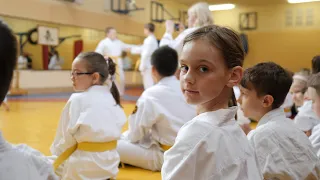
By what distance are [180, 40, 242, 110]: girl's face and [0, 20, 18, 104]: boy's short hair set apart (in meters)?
0.62

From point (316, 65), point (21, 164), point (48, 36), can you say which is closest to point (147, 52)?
point (48, 36)

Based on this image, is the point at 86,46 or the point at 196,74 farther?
the point at 86,46

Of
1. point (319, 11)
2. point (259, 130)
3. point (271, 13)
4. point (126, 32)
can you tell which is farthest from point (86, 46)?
point (259, 130)

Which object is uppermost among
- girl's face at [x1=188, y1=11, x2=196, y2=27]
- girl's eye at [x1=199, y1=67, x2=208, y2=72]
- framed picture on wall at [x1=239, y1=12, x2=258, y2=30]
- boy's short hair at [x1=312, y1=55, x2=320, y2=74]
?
framed picture on wall at [x1=239, y1=12, x2=258, y2=30]

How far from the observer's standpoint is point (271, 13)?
1911cm

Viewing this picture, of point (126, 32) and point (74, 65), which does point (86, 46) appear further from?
point (74, 65)

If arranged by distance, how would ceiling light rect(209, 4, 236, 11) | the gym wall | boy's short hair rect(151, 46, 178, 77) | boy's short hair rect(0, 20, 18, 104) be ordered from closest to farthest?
boy's short hair rect(0, 20, 18, 104) < boy's short hair rect(151, 46, 178, 77) < the gym wall < ceiling light rect(209, 4, 236, 11)

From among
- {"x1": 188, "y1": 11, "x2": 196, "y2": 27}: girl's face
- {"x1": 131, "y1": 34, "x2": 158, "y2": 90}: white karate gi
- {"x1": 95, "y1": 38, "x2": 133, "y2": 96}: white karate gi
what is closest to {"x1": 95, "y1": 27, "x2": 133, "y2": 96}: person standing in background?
{"x1": 95, "y1": 38, "x2": 133, "y2": 96}: white karate gi

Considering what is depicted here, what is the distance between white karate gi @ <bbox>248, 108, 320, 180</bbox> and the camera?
5.69ft

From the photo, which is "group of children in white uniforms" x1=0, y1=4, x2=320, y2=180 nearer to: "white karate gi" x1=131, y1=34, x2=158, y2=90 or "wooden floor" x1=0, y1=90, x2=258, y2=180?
"wooden floor" x1=0, y1=90, x2=258, y2=180

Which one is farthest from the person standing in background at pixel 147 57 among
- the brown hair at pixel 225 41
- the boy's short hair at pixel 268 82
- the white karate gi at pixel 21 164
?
the white karate gi at pixel 21 164

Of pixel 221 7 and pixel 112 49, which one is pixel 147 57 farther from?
pixel 221 7

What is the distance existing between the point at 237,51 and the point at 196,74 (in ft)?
0.60

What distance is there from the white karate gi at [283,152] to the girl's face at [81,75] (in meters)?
1.52
